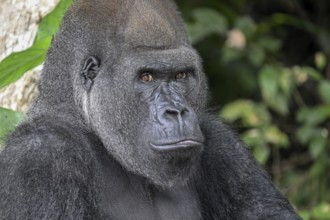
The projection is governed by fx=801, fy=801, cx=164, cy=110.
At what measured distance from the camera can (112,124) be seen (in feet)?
14.3

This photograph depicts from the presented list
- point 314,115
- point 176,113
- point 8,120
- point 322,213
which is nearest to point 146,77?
point 176,113

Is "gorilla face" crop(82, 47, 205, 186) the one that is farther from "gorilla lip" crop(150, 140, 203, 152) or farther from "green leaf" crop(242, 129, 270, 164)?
"green leaf" crop(242, 129, 270, 164)

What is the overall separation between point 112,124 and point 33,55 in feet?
2.63

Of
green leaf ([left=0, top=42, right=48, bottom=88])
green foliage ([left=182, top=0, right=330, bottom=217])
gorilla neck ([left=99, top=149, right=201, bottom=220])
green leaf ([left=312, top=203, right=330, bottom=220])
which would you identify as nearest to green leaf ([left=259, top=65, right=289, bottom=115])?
green foliage ([left=182, top=0, right=330, bottom=217])

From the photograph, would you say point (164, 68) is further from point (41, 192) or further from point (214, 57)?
point (214, 57)

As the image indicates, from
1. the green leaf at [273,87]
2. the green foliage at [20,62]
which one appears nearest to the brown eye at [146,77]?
the green foliage at [20,62]

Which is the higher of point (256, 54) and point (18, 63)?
point (18, 63)

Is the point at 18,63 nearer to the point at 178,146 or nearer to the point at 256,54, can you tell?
the point at 178,146

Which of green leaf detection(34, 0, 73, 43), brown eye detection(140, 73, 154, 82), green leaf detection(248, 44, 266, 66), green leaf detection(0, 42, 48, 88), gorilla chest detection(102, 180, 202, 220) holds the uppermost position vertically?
brown eye detection(140, 73, 154, 82)

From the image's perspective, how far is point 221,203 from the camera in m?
4.87

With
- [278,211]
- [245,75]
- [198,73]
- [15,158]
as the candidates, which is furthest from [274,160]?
[15,158]

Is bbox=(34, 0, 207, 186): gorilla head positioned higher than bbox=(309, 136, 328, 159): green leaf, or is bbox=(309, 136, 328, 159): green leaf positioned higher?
bbox=(34, 0, 207, 186): gorilla head

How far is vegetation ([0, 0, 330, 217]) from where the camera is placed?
7.54m

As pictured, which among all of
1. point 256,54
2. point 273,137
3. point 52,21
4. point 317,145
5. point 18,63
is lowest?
point 273,137
